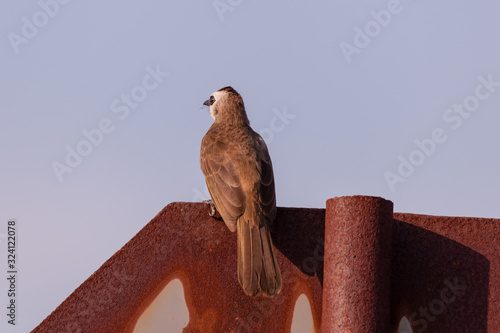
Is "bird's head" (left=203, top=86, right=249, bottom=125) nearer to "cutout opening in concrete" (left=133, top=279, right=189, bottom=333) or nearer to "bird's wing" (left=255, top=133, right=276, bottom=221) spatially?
"bird's wing" (left=255, top=133, right=276, bottom=221)

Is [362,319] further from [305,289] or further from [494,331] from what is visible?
[494,331]

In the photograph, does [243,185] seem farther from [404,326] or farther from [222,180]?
[404,326]

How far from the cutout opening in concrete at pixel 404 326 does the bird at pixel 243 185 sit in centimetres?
57

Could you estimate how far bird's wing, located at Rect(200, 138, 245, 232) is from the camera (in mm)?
4008

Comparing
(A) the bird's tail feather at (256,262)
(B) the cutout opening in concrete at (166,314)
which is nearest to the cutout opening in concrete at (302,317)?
(A) the bird's tail feather at (256,262)

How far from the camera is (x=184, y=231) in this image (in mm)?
3045

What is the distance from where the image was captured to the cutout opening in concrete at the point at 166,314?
2.86 metres

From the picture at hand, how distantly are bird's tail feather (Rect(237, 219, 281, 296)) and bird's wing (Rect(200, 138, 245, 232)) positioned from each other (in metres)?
0.14

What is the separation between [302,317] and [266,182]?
197cm

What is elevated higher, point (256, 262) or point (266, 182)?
point (266, 182)

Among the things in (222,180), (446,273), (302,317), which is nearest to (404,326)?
(446,273)

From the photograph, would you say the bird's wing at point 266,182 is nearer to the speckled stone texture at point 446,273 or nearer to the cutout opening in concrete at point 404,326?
the speckled stone texture at point 446,273

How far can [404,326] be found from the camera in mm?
2758

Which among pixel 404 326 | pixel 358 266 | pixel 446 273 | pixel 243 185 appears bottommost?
pixel 404 326
